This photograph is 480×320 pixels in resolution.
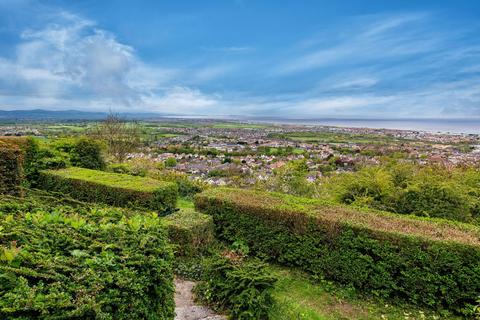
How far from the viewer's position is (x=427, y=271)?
5852 millimetres

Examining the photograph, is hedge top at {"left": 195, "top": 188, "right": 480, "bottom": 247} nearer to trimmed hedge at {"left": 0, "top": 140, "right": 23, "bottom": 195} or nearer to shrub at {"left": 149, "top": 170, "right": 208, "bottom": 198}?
trimmed hedge at {"left": 0, "top": 140, "right": 23, "bottom": 195}

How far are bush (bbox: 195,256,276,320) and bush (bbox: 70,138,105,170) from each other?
10573 millimetres

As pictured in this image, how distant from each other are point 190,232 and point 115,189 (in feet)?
11.7

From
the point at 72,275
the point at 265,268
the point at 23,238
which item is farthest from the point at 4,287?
the point at 265,268

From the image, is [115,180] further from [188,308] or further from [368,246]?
[368,246]

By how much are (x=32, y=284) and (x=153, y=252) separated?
1093 mm

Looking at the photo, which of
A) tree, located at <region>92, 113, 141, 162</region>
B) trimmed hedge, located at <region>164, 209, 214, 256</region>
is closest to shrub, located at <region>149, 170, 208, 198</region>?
tree, located at <region>92, 113, 141, 162</region>

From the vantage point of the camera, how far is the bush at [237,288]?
5094 mm

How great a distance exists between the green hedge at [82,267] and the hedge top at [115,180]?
5784mm

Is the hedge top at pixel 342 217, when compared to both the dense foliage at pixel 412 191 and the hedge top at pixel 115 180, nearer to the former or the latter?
the hedge top at pixel 115 180

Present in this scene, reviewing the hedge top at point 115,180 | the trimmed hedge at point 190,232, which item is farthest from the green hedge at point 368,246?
the hedge top at point 115,180

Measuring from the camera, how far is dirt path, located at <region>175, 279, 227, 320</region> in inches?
196

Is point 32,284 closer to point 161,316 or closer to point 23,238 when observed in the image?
point 23,238

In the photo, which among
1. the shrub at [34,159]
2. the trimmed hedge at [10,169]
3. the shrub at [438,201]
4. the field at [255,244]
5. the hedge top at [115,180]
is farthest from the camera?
the shrub at [34,159]
